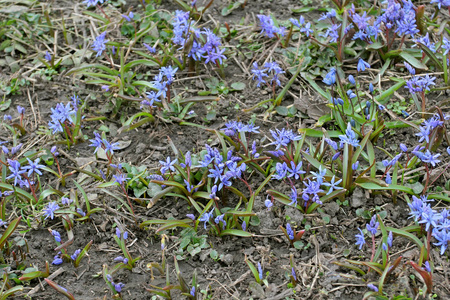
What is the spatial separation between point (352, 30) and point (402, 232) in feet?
6.36

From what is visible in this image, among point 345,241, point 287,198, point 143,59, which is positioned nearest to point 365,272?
point 345,241

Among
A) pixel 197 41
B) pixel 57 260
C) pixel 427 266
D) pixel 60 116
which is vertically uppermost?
pixel 197 41

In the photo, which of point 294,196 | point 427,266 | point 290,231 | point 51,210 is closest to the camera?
point 427,266

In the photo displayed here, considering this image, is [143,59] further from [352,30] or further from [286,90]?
[352,30]

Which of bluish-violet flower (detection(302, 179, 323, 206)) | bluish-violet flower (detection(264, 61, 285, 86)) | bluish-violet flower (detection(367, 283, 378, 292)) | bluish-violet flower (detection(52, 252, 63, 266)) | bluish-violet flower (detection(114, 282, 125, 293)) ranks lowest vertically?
bluish-violet flower (detection(52, 252, 63, 266))

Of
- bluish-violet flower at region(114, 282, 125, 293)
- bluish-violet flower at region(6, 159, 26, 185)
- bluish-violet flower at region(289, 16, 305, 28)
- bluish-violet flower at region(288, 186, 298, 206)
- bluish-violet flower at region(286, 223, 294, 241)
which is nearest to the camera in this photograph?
bluish-violet flower at region(114, 282, 125, 293)

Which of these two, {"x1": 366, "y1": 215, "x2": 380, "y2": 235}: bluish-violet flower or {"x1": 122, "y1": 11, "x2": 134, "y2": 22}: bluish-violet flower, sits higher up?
{"x1": 122, "y1": 11, "x2": 134, "y2": 22}: bluish-violet flower

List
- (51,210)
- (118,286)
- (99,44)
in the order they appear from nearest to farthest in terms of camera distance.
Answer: (118,286)
(51,210)
(99,44)

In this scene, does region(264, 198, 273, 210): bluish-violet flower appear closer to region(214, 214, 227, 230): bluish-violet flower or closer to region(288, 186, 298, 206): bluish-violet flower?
region(288, 186, 298, 206): bluish-violet flower

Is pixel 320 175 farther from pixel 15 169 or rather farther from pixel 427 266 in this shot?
pixel 15 169

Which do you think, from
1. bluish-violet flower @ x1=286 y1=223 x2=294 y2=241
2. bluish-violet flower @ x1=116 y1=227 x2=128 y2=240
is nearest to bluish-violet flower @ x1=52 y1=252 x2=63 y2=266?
bluish-violet flower @ x1=116 y1=227 x2=128 y2=240

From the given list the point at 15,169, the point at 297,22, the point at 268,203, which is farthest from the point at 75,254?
the point at 297,22

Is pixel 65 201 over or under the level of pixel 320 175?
under

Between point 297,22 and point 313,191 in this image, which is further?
point 297,22
